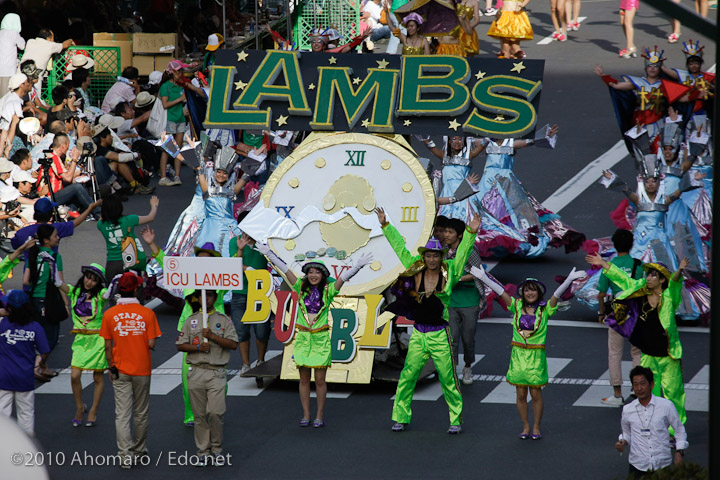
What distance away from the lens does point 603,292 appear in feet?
40.1

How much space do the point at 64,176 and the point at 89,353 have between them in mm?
7394

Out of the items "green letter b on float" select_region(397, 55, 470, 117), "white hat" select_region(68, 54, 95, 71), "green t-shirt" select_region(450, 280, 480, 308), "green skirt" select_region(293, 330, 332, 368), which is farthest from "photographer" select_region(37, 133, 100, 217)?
"green skirt" select_region(293, 330, 332, 368)

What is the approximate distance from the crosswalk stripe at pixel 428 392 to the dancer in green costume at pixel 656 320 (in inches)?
90.1

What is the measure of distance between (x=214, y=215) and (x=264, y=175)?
7.27 ft

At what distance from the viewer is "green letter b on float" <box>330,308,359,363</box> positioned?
41.4 feet

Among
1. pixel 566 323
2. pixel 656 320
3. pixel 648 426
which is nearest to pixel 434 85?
pixel 656 320

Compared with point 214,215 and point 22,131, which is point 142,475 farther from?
point 22,131

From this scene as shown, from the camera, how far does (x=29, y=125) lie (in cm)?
1862

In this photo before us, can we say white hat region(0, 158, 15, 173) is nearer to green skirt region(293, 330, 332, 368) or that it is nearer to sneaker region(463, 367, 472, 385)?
green skirt region(293, 330, 332, 368)

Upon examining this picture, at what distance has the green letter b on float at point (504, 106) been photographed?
488 inches

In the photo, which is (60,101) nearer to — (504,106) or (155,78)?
(155,78)

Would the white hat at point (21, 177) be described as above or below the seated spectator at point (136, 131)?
below

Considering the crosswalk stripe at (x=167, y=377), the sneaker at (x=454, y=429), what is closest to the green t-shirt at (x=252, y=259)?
the crosswalk stripe at (x=167, y=377)

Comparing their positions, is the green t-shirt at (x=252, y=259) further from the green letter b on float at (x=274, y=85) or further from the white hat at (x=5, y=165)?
the white hat at (x=5, y=165)
